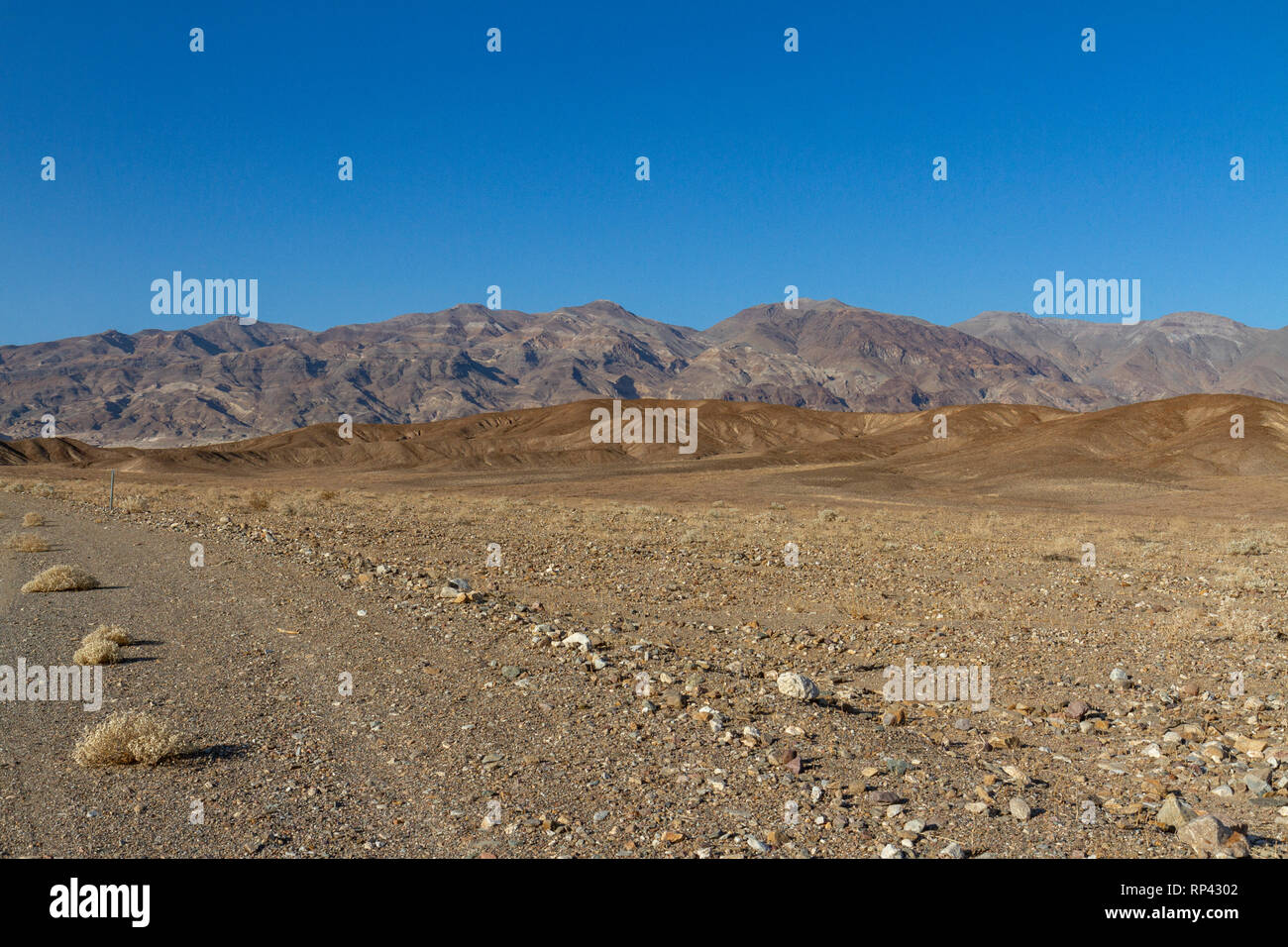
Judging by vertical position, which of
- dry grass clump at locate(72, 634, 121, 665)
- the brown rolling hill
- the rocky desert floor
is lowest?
the rocky desert floor

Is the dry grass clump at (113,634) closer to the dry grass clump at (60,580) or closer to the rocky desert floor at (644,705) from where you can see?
the rocky desert floor at (644,705)

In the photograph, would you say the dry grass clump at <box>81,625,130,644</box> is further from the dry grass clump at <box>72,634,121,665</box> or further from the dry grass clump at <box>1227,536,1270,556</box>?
the dry grass clump at <box>1227,536,1270,556</box>

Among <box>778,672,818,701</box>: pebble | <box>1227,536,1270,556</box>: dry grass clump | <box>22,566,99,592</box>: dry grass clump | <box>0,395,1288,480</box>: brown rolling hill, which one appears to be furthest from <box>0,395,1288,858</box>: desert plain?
<box>0,395,1288,480</box>: brown rolling hill

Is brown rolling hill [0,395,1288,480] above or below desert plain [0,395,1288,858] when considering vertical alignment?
above

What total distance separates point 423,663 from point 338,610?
123 inches

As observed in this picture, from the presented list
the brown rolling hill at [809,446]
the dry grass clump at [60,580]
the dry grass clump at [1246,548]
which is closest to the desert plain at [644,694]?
the dry grass clump at [1246,548]

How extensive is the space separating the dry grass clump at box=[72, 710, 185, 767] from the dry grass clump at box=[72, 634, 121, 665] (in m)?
2.96

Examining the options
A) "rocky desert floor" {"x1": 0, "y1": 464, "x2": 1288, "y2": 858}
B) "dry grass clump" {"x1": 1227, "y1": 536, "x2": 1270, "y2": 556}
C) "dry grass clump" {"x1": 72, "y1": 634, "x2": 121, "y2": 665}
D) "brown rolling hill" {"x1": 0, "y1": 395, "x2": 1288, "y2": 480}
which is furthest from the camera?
"brown rolling hill" {"x1": 0, "y1": 395, "x2": 1288, "y2": 480}

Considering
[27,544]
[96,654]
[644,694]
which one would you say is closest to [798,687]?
[644,694]

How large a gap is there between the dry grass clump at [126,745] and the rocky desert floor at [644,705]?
3.3 inches

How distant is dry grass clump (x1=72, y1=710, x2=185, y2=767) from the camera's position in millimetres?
6516

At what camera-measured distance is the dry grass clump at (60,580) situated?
44.3ft

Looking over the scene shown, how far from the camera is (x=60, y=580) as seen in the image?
44.9 feet
